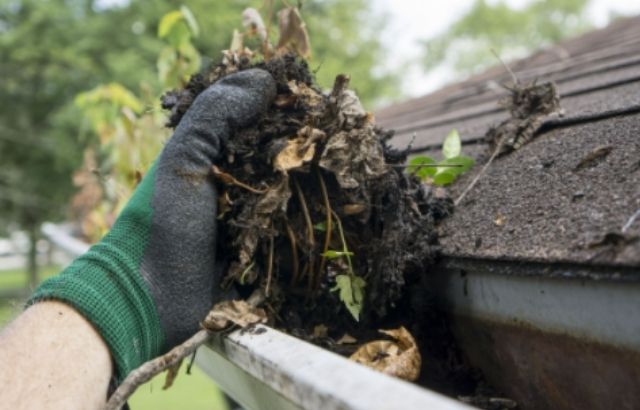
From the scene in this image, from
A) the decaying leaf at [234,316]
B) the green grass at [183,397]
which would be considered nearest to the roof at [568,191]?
the decaying leaf at [234,316]

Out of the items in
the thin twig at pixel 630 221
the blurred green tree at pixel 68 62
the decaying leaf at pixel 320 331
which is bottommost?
the decaying leaf at pixel 320 331

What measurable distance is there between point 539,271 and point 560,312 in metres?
0.06

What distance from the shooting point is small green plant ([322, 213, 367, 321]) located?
1056 mm

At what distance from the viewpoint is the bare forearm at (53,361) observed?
964 mm

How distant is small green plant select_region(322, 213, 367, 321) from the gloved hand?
0.23 metres

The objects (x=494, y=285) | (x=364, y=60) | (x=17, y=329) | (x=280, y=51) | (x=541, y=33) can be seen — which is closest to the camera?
(x=494, y=285)

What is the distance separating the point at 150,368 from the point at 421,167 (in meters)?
0.66

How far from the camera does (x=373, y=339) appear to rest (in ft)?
3.67

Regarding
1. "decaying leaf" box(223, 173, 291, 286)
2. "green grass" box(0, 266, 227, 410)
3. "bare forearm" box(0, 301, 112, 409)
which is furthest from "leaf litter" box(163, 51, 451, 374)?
"green grass" box(0, 266, 227, 410)

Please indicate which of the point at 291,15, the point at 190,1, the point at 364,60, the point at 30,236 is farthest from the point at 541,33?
the point at 291,15

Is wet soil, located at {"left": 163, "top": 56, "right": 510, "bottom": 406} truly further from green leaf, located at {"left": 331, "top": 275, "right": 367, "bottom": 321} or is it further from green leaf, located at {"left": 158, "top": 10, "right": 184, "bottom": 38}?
green leaf, located at {"left": 158, "top": 10, "right": 184, "bottom": 38}

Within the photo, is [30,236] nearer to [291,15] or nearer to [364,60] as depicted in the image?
[364,60]

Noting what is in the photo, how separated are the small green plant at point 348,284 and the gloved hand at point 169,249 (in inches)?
9.1

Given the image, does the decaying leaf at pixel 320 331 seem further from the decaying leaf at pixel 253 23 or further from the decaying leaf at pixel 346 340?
the decaying leaf at pixel 253 23
